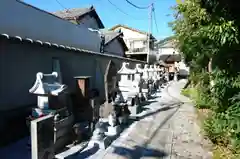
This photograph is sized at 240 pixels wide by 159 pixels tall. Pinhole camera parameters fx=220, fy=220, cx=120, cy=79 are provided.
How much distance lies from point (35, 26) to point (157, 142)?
6.53 metres

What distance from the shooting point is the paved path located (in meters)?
5.21

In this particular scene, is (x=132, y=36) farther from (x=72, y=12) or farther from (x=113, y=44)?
(x=72, y=12)

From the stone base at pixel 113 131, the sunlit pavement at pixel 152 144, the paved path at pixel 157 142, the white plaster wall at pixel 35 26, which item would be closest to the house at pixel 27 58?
the white plaster wall at pixel 35 26

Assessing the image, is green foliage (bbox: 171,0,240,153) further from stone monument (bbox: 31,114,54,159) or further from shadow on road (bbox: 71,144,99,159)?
stone monument (bbox: 31,114,54,159)

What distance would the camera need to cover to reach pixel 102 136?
5.62 metres

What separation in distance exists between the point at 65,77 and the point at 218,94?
5.84 meters

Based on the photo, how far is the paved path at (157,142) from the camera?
5215mm

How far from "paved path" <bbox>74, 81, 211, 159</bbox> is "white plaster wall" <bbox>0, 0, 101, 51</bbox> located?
5.14 meters

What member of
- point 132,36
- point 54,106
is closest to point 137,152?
point 54,106

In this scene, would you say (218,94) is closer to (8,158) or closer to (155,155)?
(155,155)

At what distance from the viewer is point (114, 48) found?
21484 mm

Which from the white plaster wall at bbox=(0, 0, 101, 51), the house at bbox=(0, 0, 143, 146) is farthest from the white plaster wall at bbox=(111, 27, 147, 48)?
the house at bbox=(0, 0, 143, 146)

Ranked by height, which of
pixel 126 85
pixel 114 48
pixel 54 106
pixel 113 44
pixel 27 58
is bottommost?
pixel 54 106

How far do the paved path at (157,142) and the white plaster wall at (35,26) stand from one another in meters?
5.14
